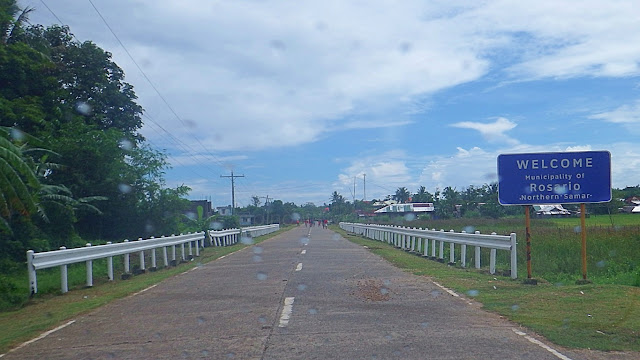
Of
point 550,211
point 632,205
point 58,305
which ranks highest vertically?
point 632,205

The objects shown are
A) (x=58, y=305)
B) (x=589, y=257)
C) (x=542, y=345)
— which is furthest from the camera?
(x=589, y=257)

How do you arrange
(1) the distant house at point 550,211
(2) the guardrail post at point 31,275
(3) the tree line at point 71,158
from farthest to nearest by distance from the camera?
(1) the distant house at point 550,211, (3) the tree line at point 71,158, (2) the guardrail post at point 31,275

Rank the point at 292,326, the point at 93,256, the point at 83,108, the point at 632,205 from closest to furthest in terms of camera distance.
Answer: the point at 292,326 < the point at 93,256 < the point at 83,108 < the point at 632,205

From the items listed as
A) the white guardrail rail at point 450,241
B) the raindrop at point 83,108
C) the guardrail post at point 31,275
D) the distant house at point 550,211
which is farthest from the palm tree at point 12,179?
the distant house at point 550,211

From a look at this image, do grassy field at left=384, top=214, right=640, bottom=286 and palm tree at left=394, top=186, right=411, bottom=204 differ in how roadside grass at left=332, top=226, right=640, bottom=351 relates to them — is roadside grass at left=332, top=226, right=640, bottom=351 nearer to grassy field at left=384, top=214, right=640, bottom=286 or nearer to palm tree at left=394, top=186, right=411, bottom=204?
grassy field at left=384, top=214, right=640, bottom=286

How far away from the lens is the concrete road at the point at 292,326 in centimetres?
803

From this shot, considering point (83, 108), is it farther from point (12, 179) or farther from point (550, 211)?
point (550, 211)

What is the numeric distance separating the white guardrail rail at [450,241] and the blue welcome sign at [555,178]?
44.9 inches

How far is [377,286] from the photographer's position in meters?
14.5

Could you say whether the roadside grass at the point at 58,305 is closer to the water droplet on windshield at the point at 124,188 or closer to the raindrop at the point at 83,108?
the water droplet on windshield at the point at 124,188

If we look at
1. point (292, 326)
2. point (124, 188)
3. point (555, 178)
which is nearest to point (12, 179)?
point (292, 326)

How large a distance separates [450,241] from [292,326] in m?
12.9

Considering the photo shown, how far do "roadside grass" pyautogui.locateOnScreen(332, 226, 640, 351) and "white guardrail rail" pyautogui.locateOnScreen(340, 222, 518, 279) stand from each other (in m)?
0.89

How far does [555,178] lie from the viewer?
15.9 m
